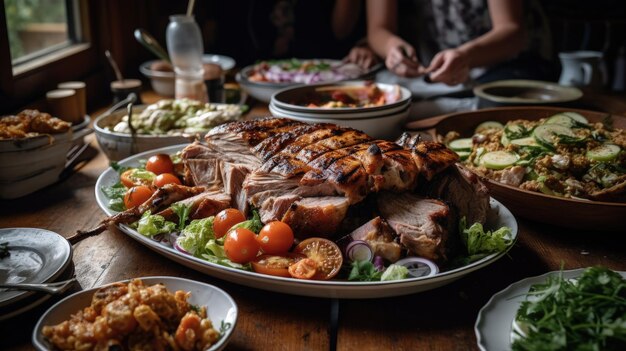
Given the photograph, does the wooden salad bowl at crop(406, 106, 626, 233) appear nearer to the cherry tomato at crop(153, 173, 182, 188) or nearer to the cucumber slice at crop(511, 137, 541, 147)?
the cucumber slice at crop(511, 137, 541, 147)

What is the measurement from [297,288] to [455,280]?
19.8 inches

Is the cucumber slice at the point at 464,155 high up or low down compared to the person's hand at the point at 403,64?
down

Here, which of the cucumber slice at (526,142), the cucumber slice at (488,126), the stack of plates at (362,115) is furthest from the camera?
the cucumber slice at (488,126)

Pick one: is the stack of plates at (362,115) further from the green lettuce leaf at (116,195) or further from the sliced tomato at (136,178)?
the green lettuce leaf at (116,195)

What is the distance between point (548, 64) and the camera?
4898mm

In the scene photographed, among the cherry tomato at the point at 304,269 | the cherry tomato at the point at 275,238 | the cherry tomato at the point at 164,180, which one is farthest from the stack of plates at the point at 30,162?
the cherry tomato at the point at 304,269

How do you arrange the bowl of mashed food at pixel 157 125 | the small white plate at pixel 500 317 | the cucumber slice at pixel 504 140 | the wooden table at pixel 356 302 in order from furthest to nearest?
the bowl of mashed food at pixel 157 125
the cucumber slice at pixel 504 140
the wooden table at pixel 356 302
the small white plate at pixel 500 317

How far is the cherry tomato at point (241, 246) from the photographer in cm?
180

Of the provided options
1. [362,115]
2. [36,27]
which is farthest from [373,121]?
[36,27]

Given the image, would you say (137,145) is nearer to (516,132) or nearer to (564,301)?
(516,132)

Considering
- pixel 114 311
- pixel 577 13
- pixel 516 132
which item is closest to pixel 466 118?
pixel 516 132

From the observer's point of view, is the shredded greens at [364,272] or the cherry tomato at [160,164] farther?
the cherry tomato at [160,164]

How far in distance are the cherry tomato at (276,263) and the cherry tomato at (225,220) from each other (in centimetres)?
21

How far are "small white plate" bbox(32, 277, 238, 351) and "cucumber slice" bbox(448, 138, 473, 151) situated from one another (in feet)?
5.20
